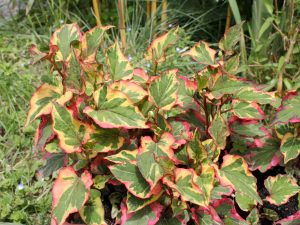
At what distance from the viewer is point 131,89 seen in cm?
132

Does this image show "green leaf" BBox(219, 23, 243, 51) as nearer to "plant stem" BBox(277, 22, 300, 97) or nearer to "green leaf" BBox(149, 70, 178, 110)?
"green leaf" BBox(149, 70, 178, 110)

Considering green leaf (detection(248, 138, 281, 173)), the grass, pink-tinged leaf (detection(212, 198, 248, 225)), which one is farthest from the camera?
the grass

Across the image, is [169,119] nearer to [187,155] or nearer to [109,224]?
[187,155]

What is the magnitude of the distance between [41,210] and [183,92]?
748 millimetres

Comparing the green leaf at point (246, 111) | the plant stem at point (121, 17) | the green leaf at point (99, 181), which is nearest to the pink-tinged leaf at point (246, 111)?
the green leaf at point (246, 111)

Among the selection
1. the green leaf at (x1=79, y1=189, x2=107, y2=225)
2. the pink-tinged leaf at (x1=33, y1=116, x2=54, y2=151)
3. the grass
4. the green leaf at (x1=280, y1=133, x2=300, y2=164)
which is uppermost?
the pink-tinged leaf at (x1=33, y1=116, x2=54, y2=151)

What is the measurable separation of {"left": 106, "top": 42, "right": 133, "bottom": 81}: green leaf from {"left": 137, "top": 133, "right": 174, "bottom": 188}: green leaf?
0.20 meters

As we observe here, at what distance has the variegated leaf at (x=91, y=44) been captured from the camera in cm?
138

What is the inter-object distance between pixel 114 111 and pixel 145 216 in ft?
0.95

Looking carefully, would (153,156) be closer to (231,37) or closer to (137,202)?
(137,202)

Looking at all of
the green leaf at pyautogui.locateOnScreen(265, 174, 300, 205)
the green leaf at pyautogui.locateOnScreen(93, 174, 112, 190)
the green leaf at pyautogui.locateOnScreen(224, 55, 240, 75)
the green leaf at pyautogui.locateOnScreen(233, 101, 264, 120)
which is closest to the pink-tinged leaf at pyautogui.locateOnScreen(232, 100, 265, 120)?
the green leaf at pyautogui.locateOnScreen(233, 101, 264, 120)

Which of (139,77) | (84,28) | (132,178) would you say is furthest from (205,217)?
(84,28)

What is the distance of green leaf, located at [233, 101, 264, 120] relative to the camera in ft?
4.51

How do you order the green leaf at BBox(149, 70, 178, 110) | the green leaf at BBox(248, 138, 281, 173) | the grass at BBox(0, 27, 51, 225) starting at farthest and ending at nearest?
the grass at BBox(0, 27, 51, 225) < the green leaf at BBox(248, 138, 281, 173) < the green leaf at BBox(149, 70, 178, 110)
